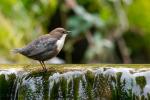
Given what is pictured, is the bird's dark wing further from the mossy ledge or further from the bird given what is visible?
the mossy ledge

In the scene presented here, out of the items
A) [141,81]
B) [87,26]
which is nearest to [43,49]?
[141,81]

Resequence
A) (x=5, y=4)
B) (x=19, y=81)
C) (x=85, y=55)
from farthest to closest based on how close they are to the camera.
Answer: (x=85, y=55), (x=5, y=4), (x=19, y=81)

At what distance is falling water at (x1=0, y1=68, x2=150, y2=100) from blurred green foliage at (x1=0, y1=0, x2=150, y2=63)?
3.97 meters

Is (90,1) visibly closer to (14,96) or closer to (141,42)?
→ (141,42)

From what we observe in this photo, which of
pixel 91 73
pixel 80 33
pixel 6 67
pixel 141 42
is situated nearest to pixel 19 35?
pixel 80 33

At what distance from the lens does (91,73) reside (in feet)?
23.9

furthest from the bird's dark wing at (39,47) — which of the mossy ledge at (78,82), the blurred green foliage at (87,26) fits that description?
the blurred green foliage at (87,26)

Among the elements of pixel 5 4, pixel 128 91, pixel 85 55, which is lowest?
pixel 128 91

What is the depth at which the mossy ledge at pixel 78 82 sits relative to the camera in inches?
282

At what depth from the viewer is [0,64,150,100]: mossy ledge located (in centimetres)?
715

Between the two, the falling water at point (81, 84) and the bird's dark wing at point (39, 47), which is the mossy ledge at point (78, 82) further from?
the bird's dark wing at point (39, 47)

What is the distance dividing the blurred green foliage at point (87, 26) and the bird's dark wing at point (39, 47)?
4057 mm

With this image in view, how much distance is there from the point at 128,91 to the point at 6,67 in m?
1.62

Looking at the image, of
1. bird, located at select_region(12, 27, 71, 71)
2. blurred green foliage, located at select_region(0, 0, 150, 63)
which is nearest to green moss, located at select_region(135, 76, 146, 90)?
bird, located at select_region(12, 27, 71, 71)
